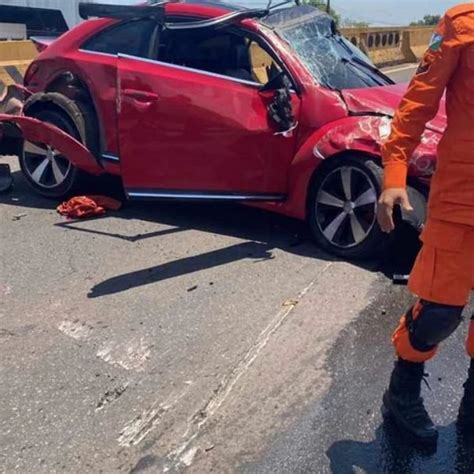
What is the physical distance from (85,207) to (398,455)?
3.66 metres

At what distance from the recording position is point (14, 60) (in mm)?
9625

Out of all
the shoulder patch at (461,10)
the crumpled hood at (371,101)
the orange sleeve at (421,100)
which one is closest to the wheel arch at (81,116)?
the crumpled hood at (371,101)

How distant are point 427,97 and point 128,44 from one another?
3535mm

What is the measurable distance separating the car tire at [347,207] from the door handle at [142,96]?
1320 mm

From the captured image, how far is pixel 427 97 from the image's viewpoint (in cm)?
260

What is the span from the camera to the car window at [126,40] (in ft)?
18.1

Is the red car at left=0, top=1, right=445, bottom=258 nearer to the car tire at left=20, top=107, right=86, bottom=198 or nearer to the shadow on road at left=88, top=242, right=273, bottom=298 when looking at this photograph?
the car tire at left=20, top=107, right=86, bottom=198

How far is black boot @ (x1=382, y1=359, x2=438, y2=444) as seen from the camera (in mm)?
2881

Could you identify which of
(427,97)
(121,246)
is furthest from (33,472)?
(121,246)

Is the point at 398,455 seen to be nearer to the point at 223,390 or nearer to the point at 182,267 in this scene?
the point at 223,390

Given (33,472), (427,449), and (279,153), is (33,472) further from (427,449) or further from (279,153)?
(279,153)

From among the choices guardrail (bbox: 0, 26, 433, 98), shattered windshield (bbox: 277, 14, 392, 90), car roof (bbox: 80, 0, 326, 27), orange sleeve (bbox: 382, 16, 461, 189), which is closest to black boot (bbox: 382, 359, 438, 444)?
orange sleeve (bbox: 382, 16, 461, 189)

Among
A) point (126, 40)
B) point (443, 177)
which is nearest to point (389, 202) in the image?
point (443, 177)

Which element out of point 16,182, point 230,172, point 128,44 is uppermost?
point 128,44
